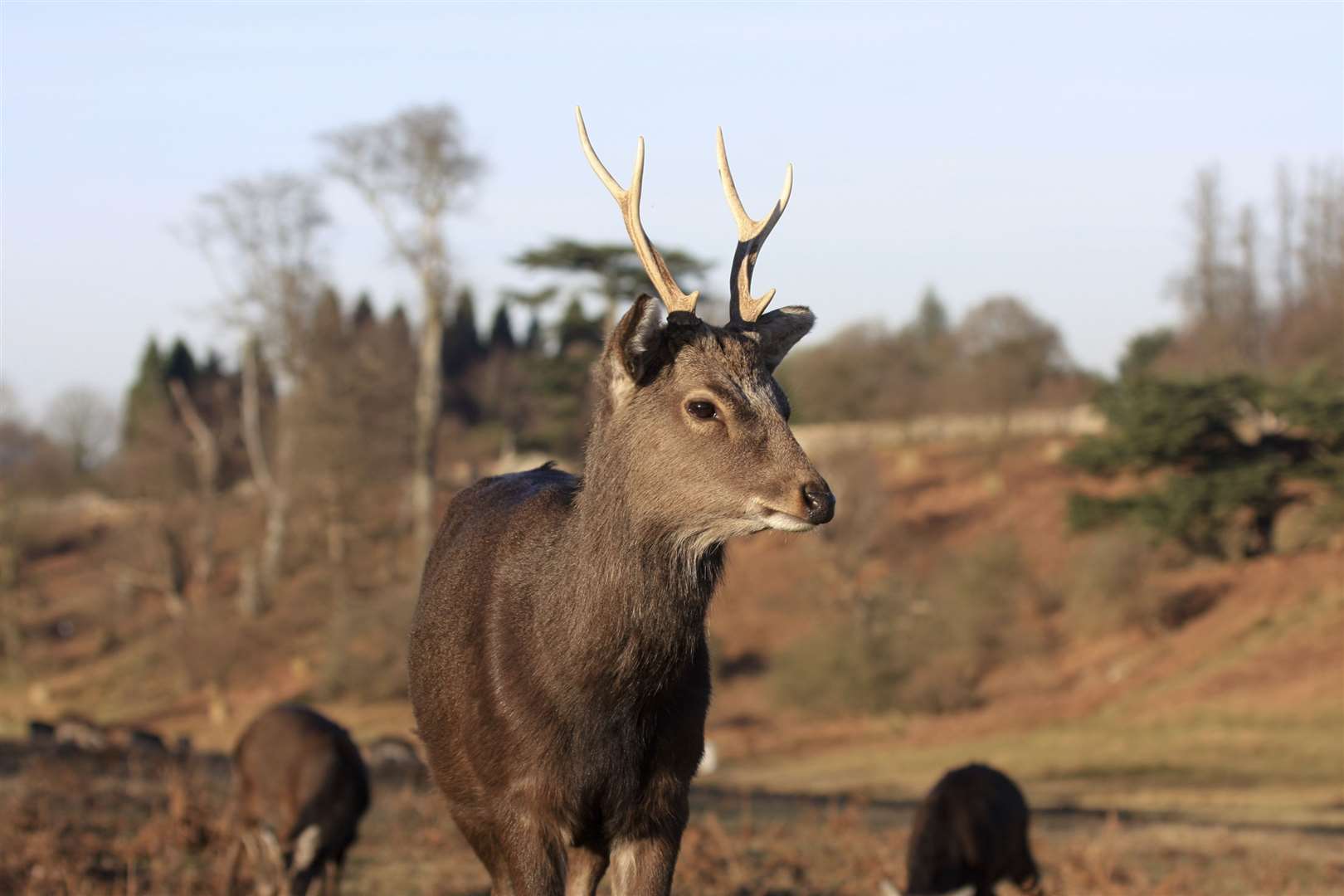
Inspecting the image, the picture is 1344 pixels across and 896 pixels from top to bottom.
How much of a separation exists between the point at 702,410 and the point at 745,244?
37.9 inches

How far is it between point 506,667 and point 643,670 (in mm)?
620

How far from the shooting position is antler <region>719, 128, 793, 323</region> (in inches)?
245

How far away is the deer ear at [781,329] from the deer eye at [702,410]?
45 cm

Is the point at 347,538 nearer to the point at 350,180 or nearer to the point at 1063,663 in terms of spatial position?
the point at 350,180

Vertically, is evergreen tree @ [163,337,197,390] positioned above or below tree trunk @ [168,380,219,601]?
above

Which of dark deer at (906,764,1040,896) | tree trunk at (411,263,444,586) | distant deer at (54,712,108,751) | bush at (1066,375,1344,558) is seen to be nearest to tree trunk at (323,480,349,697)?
tree trunk at (411,263,444,586)

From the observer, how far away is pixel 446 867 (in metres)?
13.6

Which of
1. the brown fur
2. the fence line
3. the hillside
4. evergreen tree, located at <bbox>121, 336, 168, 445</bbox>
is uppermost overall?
evergreen tree, located at <bbox>121, 336, 168, 445</bbox>

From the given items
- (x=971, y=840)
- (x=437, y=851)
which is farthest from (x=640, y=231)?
(x=437, y=851)

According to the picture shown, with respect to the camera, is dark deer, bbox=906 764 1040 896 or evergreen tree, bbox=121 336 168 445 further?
evergreen tree, bbox=121 336 168 445

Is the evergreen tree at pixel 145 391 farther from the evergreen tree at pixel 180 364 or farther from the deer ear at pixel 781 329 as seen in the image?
the deer ear at pixel 781 329

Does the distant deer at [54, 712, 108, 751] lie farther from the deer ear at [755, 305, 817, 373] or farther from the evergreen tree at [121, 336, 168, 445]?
the evergreen tree at [121, 336, 168, 445]

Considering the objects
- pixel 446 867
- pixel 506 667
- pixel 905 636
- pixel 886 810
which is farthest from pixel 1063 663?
pixel 506 667

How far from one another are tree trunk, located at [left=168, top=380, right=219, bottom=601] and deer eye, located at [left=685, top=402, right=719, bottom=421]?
48301 mm
